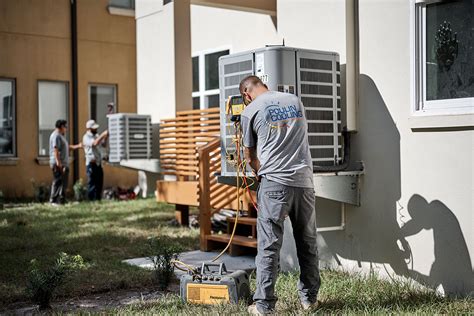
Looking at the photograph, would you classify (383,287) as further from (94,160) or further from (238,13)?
(94,160)

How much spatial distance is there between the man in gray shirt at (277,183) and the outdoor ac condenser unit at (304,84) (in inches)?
40.5

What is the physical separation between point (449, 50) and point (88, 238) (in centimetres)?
637

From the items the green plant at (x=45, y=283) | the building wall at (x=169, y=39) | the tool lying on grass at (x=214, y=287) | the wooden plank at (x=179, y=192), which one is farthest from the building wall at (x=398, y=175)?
the building wall at (x=169, y=39)

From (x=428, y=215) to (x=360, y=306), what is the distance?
1.18 m

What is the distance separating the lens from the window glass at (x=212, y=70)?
45.8ft

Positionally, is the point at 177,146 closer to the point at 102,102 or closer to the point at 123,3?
the point at 102,102

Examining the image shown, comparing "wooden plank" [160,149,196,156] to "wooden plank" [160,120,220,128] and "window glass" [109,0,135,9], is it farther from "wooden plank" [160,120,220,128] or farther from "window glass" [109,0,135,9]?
"window glass" [109,0,135,9]

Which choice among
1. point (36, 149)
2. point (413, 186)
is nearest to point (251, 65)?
point (413, 186)

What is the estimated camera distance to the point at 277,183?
5641 mm

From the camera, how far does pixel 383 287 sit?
6484mm

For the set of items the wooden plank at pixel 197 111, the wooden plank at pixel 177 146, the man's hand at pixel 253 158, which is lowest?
the man's hand at pixel 253 158

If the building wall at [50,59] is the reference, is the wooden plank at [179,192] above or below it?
below

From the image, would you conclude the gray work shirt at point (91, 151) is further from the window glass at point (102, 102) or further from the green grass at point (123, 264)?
the window glass at point (102, 102)

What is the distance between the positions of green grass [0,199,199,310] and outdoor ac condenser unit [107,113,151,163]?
1.12 meters
